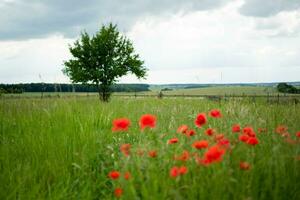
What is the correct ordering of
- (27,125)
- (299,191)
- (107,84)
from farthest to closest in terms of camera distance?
(107,84) < (27,125) < (299,191)

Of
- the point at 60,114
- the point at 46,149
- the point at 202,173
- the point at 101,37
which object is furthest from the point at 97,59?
the point at 202,173

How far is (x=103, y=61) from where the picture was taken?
3088cm

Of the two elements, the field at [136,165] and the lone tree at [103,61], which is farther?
the lone tree at [103,61]

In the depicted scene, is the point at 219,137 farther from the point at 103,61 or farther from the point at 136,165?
the point at 103,61

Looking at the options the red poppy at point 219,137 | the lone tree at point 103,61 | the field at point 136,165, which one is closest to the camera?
the field at point 136,165

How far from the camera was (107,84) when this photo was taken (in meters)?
30.6

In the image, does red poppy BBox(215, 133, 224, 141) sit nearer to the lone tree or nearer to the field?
the field

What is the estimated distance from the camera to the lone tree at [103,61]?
30.1 metres

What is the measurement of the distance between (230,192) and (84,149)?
100 inches

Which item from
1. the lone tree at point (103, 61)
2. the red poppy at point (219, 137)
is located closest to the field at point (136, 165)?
the red poppy at point (219, 137)

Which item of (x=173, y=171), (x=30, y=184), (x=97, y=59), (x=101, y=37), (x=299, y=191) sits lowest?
(x=30, y=184)

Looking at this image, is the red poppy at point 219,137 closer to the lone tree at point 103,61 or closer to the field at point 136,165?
the field at point 136,165

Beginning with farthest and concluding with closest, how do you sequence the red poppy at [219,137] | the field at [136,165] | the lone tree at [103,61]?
the lone tree at [103,61]
the red poppy at [219,137]
the field at [136,165]

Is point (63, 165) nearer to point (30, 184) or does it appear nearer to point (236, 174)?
point (30, 184)
